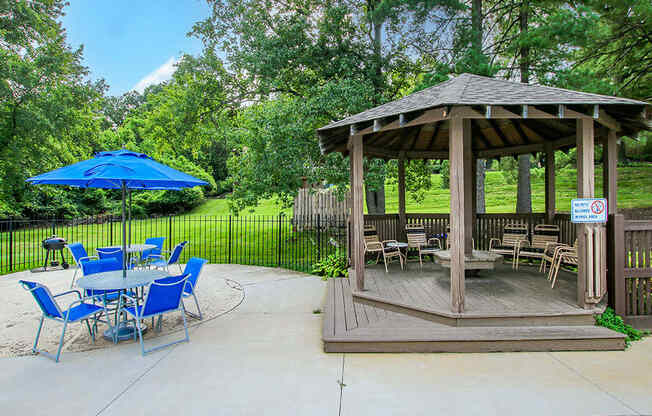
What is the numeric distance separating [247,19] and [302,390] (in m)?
11.2

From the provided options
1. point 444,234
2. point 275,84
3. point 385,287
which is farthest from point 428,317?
point 275,84

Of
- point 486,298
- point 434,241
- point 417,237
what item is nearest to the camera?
point 486,298

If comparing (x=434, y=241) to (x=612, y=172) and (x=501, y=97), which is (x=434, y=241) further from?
(x=501, y=97)

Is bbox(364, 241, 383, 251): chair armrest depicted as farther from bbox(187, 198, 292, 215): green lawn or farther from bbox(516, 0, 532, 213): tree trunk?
bbox(187, 198, 292, 215): green lawn

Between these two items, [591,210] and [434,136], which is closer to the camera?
[591,210]

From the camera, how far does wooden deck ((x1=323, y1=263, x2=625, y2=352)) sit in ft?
13.4

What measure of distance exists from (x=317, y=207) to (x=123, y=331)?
9.90 metres

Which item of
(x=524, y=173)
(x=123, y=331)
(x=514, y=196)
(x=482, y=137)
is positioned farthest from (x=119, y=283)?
(x=514, y=196)

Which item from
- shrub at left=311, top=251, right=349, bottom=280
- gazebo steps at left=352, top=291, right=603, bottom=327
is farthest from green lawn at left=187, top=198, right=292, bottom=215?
gazebo steps at left=352, top=291, right=603, bottom=327

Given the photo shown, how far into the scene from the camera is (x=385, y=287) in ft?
19.4

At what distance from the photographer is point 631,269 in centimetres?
481

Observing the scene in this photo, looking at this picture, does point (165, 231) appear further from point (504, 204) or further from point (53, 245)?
point (504, 204)

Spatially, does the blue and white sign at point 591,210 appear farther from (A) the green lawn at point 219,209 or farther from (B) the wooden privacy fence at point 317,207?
(A) the green lawn at point 219,209

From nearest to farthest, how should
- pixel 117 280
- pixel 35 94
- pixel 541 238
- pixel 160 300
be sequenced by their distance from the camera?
pixel 160 300, pixel 117 280, pixel 541 238, pixel 35 94
